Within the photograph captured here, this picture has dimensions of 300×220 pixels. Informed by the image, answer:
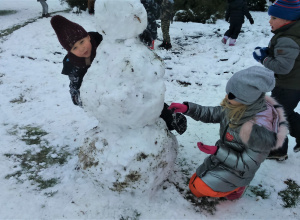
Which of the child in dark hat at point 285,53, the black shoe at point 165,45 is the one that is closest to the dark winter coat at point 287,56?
the child in dark hat at point 285,53

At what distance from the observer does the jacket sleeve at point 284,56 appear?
2277mm

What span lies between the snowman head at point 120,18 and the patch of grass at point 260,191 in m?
1.90

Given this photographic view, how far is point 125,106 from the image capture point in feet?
5.73

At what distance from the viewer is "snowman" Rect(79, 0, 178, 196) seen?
1.72 metres

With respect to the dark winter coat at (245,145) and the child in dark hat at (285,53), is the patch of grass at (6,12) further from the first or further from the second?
the dark winter coat at (245,145)

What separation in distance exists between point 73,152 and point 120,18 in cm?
175

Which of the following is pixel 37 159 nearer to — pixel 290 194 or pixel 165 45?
pixel 290 194

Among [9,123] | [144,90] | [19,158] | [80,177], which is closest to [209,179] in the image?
[144,90]

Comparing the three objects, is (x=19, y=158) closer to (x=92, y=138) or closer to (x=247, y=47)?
(x=92, y=138)

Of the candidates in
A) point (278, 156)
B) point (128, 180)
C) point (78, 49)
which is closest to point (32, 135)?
point (78, 49)

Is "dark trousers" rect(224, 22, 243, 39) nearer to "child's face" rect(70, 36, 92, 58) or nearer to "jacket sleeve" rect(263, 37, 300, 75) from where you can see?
"jacket sleeve" rect(263, 37, 300, 75)

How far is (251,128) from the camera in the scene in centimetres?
178

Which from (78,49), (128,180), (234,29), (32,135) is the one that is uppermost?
(78,49)

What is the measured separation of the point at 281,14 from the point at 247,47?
3861mm
